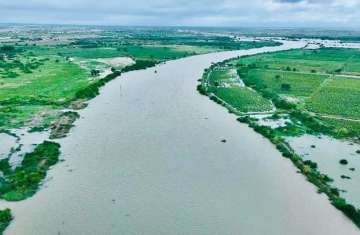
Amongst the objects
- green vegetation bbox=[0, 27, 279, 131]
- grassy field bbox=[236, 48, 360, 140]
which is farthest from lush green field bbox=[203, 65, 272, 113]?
green vegetation bbox=[0, 27, 279, 131]

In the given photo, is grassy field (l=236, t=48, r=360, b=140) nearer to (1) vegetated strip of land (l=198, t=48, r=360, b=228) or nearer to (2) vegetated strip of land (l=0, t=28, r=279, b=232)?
(1) vegetated strip of land (l=198, t=48, r=360, b=228)

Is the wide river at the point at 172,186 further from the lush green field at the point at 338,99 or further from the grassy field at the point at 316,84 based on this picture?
the lush green field at the point at 338,99

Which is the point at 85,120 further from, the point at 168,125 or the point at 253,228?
the point at 253,228

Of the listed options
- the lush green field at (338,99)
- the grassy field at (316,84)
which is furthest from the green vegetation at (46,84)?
the lush green field at (338,99)

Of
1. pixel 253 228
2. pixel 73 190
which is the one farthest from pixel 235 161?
pixel 73 190

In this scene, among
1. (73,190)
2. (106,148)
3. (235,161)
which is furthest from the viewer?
(106,148)
